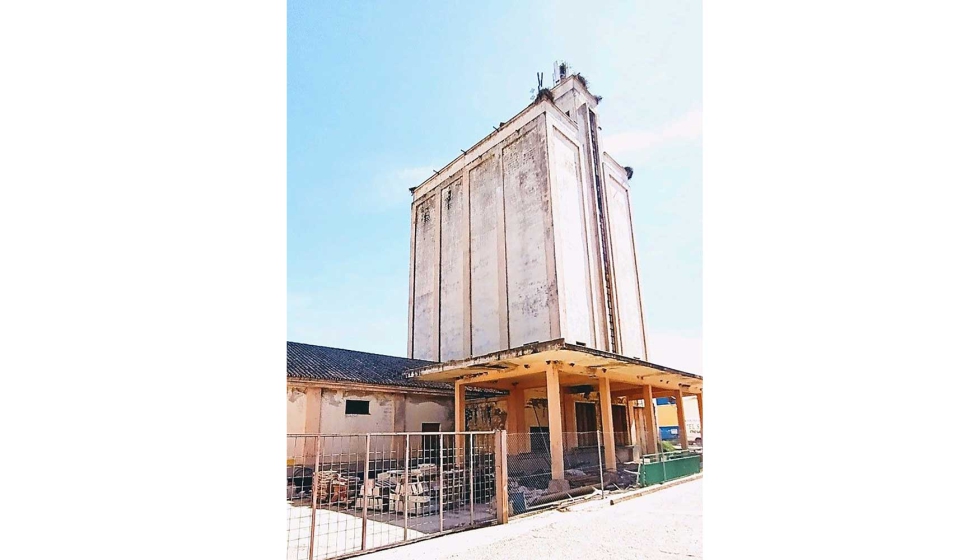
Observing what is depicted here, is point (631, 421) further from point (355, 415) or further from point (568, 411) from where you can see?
point (355, 415)

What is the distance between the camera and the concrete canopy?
28.3 feet

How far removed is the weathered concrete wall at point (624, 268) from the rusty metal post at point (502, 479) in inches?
345

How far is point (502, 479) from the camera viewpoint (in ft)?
19.8

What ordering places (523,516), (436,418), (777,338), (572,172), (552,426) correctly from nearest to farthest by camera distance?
(777,338) → (523,516) → (552,426) → (436,418) → (572,172)

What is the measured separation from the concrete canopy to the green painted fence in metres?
1.90

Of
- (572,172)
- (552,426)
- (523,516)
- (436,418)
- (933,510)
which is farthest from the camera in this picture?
(572,172)

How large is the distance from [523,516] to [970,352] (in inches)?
228

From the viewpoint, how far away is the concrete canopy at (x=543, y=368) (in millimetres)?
8641

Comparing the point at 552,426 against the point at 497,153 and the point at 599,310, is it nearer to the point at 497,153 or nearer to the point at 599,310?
the point at 599,310

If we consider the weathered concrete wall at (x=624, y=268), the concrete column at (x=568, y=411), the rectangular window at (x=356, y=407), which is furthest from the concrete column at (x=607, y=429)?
the rectangular window at (x=356, y=407)

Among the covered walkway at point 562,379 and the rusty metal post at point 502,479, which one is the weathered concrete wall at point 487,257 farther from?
the rusty metal post at point 502,479
